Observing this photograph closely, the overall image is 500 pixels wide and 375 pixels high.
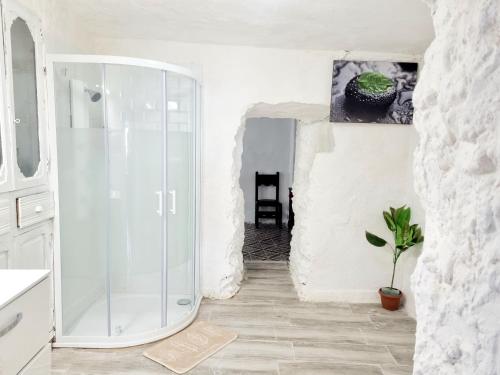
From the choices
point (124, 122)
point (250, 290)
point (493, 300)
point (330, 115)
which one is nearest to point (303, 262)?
point (250, 290)

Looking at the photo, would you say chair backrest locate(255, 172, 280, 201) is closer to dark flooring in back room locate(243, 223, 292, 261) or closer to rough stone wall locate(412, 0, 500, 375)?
dark flooring in back room locate(243, 223, 292, 261)

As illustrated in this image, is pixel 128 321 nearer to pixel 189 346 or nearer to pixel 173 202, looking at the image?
pixel 189 346

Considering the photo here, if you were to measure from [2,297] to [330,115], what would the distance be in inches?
98.6

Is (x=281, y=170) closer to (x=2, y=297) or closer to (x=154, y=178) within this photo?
(x=154, y=178)

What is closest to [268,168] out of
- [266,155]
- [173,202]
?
[266,155]

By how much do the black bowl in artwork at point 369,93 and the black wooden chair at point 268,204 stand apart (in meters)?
3.05

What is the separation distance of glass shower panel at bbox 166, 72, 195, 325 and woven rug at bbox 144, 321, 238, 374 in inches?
6.0

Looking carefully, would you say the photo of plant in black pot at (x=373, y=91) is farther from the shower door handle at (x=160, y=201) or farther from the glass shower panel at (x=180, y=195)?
the shower door handle at (x=160, y=201)

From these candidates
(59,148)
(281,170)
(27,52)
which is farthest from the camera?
(281,170)

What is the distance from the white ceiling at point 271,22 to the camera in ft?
6.51

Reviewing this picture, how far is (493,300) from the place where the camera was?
682mm

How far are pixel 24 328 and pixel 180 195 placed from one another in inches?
58.6

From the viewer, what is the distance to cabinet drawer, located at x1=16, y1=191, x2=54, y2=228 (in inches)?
67.7

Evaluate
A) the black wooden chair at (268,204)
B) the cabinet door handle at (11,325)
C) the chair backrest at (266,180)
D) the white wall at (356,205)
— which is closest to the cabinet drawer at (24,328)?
the cabinet door handle at (11,325)
